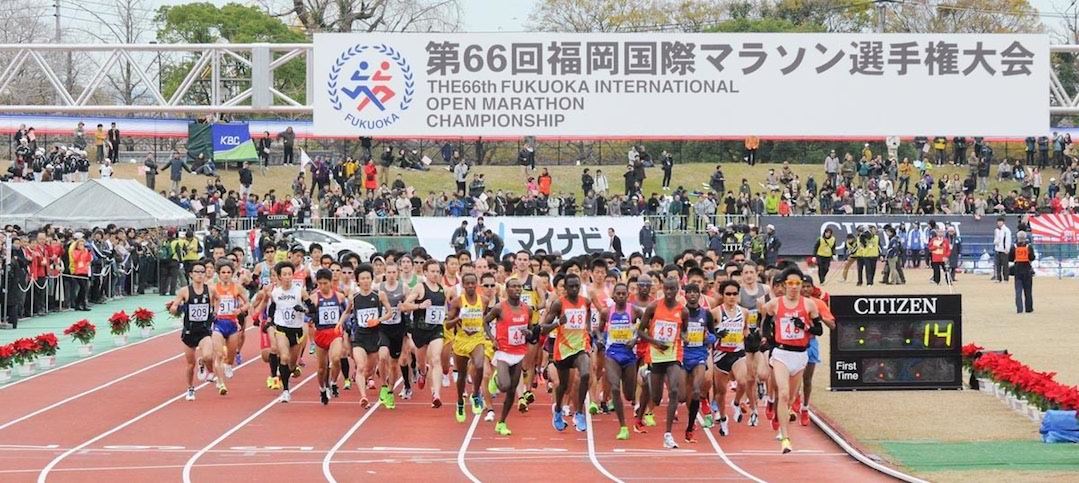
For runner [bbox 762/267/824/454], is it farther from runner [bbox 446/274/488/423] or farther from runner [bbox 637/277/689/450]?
runner [bbox 446/274/488/423]

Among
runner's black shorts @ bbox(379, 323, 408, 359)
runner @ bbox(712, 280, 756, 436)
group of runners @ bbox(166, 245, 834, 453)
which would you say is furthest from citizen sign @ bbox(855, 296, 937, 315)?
runner's black shorts @ bbox(379, 323, 408, 359)

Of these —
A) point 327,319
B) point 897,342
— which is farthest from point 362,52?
point 897,342

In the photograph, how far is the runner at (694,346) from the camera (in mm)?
17328

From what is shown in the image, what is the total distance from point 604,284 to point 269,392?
4.87 metres

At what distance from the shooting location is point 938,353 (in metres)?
21.3

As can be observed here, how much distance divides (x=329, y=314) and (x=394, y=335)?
2.59 ft

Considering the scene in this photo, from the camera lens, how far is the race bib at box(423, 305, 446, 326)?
66.7 feet

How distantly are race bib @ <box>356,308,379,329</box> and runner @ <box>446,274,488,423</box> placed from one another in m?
1.26

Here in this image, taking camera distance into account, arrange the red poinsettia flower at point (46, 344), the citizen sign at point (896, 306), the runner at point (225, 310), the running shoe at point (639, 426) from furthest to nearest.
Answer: the red poinsettia flower at point (46, 344) → the runner at point (225, 310) → the citizen sign at point (896, 306) → the running shoe at point (639, 426)

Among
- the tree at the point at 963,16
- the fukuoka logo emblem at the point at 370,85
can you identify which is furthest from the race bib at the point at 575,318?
the tree at the point at 963,16

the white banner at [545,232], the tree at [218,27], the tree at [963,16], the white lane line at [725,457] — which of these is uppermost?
the tree at [963,16]

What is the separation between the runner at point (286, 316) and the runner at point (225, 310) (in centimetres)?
92

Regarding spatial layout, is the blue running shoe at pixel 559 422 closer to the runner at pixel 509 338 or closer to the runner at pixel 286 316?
the runner at pixel 509 338

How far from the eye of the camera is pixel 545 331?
57.9 feet
